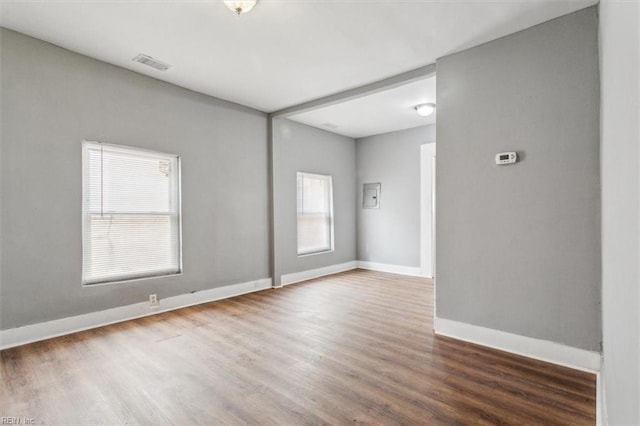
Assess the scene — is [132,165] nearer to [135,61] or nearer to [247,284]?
[135,61]

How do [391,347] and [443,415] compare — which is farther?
[391,347]

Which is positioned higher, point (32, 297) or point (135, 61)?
point (135, 61)

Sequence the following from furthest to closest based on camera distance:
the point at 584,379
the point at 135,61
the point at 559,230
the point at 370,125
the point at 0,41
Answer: the point at 370,125 < the point at 135,61 < the point at 0,41 < the point at 559,230 < the point at 584,379

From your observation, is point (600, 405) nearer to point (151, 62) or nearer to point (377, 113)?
point (377, 113)

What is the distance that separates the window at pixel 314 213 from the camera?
235 inches

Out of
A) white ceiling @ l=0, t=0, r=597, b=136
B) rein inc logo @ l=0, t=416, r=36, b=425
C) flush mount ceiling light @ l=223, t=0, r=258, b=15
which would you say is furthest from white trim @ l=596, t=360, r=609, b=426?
flush mount ceiling light @ l=223, t=0, r=258, b=15

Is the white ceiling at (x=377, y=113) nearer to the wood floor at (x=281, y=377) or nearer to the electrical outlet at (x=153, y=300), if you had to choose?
the wood floor at (x=281, y=377)

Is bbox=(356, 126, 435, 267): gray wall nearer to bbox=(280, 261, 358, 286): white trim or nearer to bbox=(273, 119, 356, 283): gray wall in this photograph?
bbox=(273, 119, 356, 283): gray wall

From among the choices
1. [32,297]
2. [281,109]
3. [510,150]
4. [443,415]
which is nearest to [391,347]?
[443,415]

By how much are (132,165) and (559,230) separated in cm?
432

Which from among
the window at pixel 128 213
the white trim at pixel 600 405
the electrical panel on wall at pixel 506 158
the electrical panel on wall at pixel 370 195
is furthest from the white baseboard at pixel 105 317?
the white trim at pixel 600 405

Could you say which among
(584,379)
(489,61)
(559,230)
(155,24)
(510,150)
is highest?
(155,24)

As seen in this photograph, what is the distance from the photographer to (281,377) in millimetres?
2338

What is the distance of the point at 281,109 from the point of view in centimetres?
510
